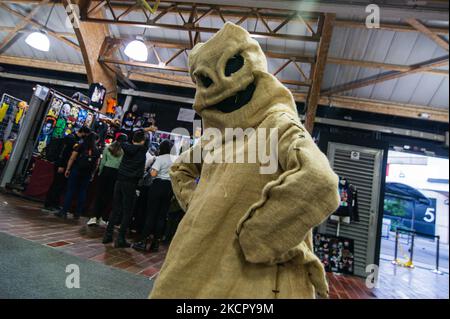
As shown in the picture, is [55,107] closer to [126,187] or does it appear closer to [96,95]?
[96,95]

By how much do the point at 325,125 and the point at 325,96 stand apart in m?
1.15

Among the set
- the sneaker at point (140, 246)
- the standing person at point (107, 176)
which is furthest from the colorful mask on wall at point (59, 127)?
the sneaker at point (140, 246)

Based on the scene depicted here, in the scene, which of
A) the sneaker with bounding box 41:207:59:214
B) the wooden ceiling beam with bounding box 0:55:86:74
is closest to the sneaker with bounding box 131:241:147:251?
the sneaker with bounding box 41:207:59:214

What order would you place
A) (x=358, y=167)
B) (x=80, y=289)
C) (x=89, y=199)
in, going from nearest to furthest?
(x=80, y=289) < (x=89, y=199) < (x=358, y=167)

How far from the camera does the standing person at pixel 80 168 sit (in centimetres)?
380

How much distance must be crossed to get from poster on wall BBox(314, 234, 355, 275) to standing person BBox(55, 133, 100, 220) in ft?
13.4

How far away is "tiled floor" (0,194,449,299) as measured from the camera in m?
2.51

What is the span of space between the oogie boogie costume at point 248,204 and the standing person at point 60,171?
12.9ft

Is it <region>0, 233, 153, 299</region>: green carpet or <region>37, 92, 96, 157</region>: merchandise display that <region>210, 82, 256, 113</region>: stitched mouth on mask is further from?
<region>37, 92, 96, 157</region>: merchandise display

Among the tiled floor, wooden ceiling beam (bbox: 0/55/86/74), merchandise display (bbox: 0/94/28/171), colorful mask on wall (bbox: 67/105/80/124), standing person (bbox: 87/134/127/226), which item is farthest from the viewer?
wooden ceiling beam (bbox: 0/55/86/74)

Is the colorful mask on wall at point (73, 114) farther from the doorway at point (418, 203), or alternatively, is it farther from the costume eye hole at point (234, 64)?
the doorway at point (418, 203)

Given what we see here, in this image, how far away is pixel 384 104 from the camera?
5.46m
